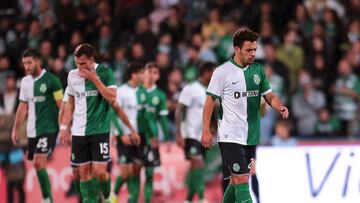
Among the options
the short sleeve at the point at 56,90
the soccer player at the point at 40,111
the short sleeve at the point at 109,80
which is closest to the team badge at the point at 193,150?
the soccer player at the point at 40,111

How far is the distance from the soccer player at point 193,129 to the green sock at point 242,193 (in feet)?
13.7

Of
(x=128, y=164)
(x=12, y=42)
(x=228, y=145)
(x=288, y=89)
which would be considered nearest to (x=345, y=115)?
(x=288, y=89)

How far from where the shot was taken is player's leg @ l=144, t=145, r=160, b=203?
1510 centimetres

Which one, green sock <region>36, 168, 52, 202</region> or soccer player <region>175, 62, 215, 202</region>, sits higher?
soccer player <region>175, 62, 215, 202</region>

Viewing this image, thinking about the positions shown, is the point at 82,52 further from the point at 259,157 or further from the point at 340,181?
the point at 340,181

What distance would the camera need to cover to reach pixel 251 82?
11.0 metres

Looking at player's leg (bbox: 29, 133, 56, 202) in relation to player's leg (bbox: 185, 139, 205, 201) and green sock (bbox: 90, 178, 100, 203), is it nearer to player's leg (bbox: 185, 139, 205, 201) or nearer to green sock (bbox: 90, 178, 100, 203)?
green sock (bbox: 90, 178, 100, 203)

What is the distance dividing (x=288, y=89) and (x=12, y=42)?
17.3ft

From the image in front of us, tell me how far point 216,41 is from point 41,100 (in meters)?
6.08

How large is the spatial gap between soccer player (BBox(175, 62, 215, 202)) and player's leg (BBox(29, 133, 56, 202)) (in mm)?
2297

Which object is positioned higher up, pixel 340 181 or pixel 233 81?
pixel 233 81

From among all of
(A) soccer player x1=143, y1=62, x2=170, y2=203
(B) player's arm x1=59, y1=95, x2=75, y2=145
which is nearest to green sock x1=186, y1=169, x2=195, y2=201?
(A) soccer player x1=143, y1=62, x2=170, y2=203

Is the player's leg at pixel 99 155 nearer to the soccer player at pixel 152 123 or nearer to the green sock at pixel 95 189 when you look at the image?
the green sock at pixel 95 189

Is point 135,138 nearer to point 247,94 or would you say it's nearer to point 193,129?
point 193,129
